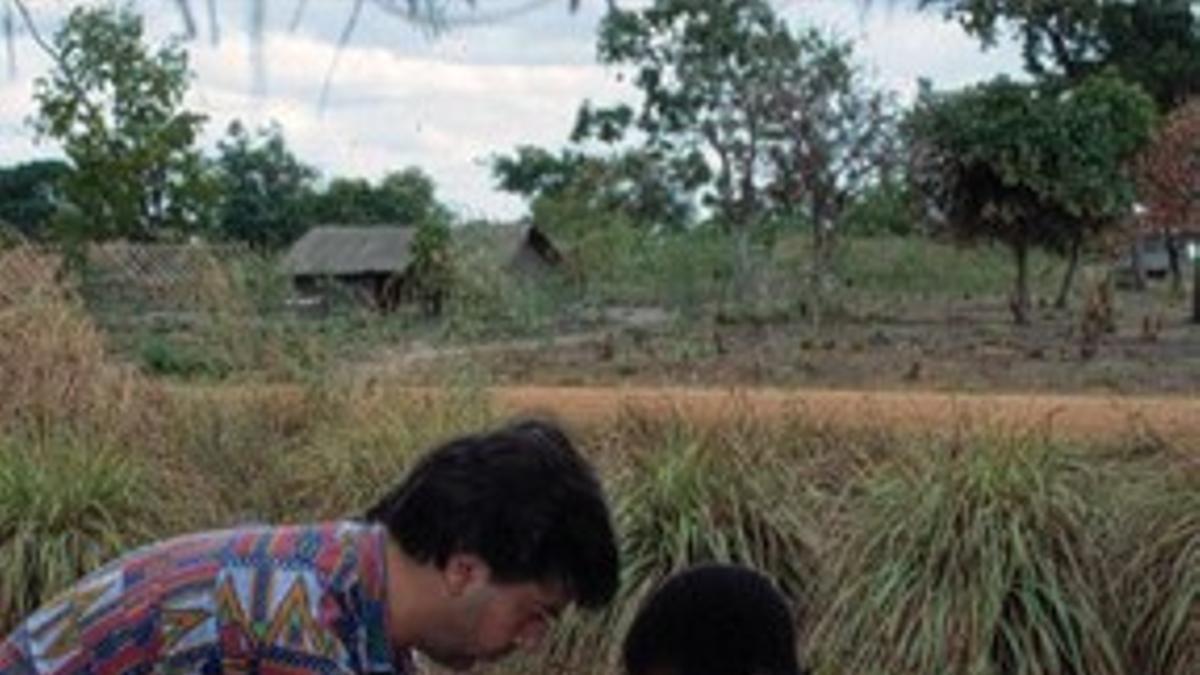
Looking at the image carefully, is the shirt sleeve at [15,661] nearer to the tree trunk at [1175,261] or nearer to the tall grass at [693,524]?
the tall grass at [693,524]

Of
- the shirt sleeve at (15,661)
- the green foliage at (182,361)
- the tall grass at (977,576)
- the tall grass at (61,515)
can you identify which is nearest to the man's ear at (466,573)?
the shirt sleeve at (15,661)

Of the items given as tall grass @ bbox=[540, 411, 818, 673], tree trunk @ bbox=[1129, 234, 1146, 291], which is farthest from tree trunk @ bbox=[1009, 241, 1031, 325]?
tall grass @ bbox=[540, 411, 818, 673]

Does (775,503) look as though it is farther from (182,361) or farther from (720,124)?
(720,124)

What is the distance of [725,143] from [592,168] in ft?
24.8

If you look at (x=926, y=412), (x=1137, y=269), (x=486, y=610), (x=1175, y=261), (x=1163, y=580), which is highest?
(x=486, y=610)

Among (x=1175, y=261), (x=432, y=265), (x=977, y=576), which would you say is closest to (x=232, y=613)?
(x=977, y=576)

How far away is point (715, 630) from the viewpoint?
4.39 m

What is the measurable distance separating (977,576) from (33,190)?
64.6ft

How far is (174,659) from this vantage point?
2.73m

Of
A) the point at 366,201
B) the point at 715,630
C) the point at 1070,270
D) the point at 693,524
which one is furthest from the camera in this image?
the point at 366,201

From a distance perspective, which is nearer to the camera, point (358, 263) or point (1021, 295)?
Answer: point (1021, 295)

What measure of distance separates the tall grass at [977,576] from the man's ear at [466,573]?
4424 mm

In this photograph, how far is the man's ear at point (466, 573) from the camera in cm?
268

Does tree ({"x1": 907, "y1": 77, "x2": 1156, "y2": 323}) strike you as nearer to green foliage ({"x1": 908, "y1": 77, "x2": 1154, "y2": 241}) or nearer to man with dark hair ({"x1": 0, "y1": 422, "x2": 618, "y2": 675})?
green foliage ({"x1": 908, "y1": 77, "x2": 1154, "y2": 241})
